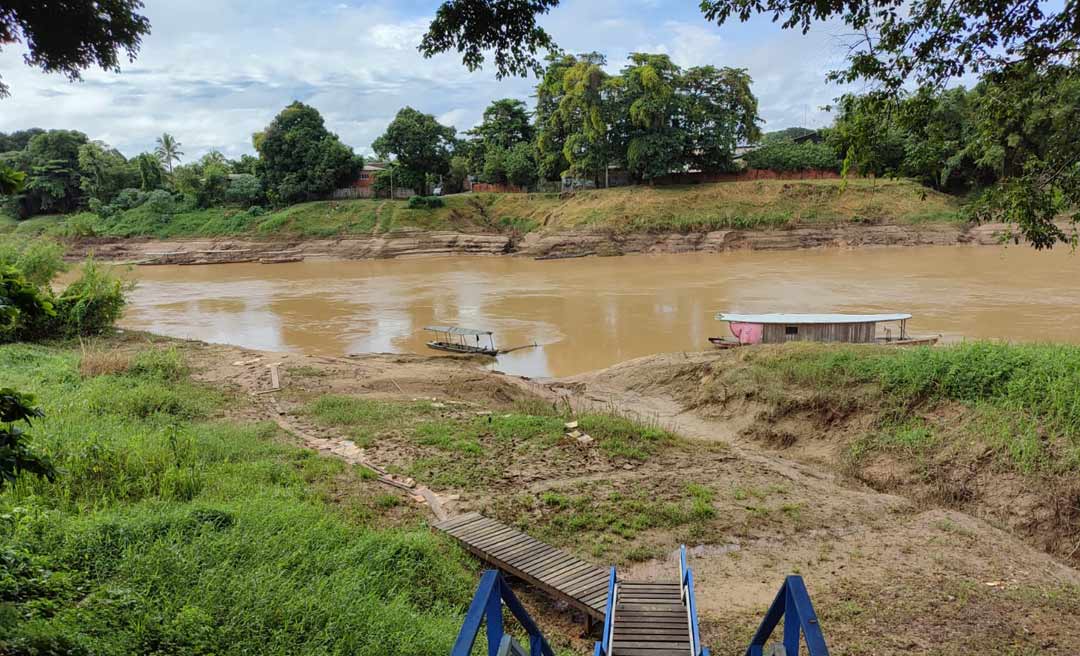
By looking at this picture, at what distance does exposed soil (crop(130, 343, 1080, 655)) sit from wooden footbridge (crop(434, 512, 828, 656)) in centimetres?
42

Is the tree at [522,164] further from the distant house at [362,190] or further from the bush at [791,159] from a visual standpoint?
the bush at [791,159]

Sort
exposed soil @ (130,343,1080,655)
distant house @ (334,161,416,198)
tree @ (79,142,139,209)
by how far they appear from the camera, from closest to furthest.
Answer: exposed soil @ (130,343,1080,655) < tree @ (79,142,139,209) < distant house @ (334,161,416,198)

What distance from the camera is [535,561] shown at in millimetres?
7164

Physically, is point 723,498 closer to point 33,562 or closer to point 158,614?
point 158,614

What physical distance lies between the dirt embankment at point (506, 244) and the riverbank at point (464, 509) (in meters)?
37.1

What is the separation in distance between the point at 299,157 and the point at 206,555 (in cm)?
6119

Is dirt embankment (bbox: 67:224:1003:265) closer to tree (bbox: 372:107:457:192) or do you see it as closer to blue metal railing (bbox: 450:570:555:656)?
tree (bbox: 372:107:457:192)

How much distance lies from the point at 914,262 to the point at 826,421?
34.5 metres

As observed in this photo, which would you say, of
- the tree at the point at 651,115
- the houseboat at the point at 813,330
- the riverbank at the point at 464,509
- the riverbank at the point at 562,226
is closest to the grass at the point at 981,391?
the riverbank at the point at 464,509

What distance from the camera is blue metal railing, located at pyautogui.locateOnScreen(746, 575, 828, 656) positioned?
2457 millimetres

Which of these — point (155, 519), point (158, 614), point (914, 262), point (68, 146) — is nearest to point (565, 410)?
point (155, 519)

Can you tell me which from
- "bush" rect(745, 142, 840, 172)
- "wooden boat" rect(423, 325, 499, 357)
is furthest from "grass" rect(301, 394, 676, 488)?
"bush" rect(745, 142, 840, 172)

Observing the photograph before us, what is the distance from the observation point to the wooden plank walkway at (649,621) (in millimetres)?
5250

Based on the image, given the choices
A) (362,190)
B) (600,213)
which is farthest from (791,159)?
(362,190)
